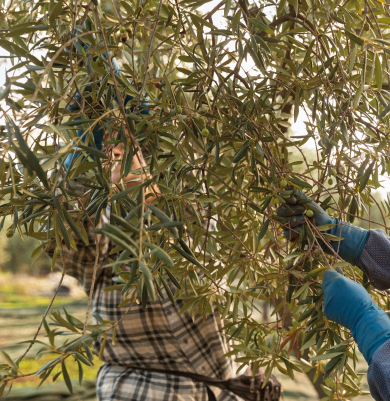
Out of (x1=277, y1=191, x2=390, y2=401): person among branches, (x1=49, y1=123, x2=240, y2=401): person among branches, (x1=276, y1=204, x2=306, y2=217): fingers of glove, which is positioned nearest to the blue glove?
(x1=277, y1=191, x2=390, y2=401): person among branches

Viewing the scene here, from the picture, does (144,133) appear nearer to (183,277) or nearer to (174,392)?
(183,277)

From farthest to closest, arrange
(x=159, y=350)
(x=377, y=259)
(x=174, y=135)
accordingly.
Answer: (x=159, y=350), (x=377, y=259), (x=174, y=135)

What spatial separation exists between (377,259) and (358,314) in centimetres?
15

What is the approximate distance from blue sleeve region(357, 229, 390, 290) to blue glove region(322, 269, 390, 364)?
0.09m

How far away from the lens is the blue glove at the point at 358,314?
67cm

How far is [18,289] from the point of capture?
11.7 ft

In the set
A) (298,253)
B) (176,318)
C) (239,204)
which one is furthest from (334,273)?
(176,318)

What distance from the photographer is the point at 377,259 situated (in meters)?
0.85

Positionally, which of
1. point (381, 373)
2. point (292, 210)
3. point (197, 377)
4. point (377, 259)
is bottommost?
point (197, 377)

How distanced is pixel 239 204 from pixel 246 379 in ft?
2.59

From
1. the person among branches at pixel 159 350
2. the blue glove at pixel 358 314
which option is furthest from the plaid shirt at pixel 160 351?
the blue glove at pixel 358 314

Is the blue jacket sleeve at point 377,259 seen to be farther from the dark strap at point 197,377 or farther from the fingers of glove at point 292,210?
the dark strap at point 197,377

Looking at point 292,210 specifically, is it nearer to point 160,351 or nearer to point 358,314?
point 358,314

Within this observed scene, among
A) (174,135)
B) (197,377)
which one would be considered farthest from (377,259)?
(197,377)
